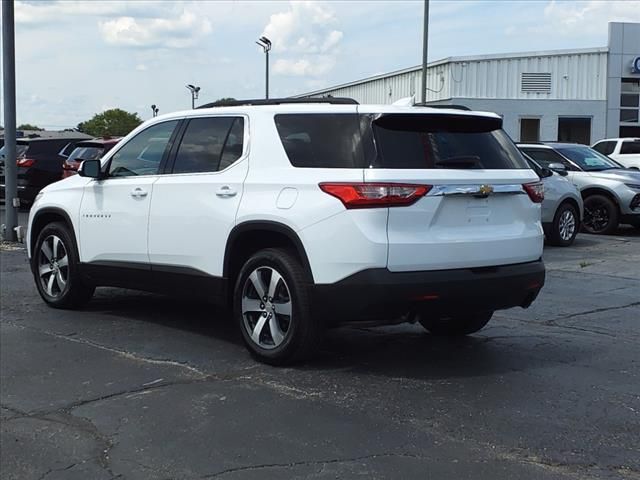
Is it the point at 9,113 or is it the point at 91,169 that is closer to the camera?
the point at 91,169

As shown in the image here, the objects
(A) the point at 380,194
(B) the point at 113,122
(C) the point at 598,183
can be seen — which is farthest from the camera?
(B) the point at 113,122

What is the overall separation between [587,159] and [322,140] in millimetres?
11756

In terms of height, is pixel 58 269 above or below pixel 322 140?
below

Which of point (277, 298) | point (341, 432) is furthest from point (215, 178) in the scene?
point (341, 432)

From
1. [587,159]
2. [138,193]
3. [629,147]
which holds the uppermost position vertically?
[629,147]

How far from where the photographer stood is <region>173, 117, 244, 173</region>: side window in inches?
237

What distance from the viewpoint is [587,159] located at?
625 inches

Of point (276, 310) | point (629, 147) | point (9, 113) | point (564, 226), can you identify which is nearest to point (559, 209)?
point (564, 226)

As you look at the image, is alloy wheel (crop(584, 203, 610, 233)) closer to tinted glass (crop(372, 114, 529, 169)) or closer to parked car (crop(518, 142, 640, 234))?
parked car (crop(518, 142, 640, 234))

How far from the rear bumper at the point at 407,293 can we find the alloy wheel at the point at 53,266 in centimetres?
331

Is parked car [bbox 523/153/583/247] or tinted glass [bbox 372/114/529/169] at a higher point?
tinted glass [bbox 372/114/529/169]

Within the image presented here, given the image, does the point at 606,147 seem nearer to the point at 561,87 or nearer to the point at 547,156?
the point at 547,156

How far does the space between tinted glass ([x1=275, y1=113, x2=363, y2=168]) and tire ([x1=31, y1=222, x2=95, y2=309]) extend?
2.78 m

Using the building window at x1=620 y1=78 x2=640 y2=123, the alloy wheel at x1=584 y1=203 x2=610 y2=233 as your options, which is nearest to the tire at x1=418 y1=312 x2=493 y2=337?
the alloy wheel at x1=584 y1=203 x2=610 y2=233
